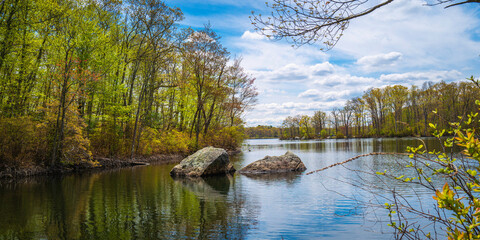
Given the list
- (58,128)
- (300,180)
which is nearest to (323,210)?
(300,180)

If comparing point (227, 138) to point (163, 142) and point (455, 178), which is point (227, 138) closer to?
point (163, 142)

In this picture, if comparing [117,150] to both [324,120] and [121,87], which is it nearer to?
[121,87]

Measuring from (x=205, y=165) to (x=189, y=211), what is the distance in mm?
7586

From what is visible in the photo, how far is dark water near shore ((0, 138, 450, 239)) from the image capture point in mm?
6375

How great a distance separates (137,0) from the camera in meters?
21.5

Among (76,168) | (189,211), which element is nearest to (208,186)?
(189,211)

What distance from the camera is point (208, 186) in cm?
1273

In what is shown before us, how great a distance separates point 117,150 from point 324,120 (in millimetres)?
84614

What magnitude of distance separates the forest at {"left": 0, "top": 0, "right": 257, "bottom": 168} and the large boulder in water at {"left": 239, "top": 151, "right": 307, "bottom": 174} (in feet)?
33.7

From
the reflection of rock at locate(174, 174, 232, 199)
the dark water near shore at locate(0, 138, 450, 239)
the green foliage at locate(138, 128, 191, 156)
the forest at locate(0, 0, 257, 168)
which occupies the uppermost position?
the forest at locate(0, 0, 257, 168)

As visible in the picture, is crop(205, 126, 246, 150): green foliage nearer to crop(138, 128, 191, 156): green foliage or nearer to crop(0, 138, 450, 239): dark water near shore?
crop(138, 128, 191, 156): green foliage

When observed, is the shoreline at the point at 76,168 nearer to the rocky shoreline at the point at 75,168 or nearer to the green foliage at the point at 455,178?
the rocky shoreline at the point at 75,168

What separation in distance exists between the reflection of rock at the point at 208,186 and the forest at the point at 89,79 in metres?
7.73

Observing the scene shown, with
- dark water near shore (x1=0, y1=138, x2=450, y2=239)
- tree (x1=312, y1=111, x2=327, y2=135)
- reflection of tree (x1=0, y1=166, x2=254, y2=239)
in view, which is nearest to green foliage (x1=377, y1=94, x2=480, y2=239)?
dark water near shore (x1=0, y1=138, x2=450, y2=239)
